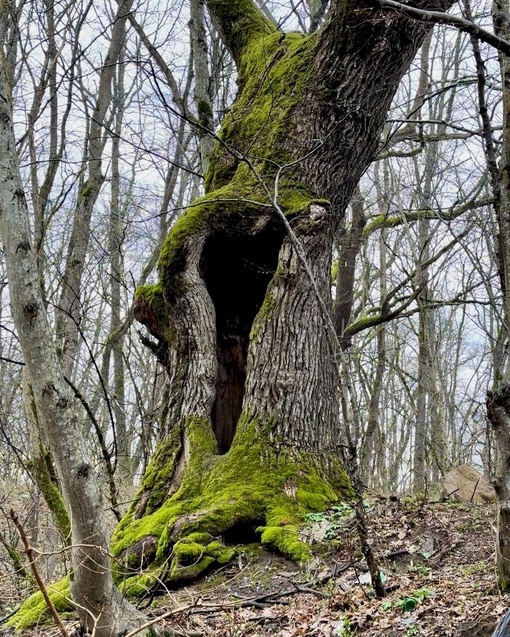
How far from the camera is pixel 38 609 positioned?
3570 millimetres

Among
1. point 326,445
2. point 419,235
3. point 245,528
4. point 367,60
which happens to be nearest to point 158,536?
point 245,528

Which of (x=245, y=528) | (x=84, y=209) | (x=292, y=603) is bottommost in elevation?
(x=292, y=603)

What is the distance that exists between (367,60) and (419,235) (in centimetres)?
709

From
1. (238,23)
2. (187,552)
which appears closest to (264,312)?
(187,552)

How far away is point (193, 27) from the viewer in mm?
8516

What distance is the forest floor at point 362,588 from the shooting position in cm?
273

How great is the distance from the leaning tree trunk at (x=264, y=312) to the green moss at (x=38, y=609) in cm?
42

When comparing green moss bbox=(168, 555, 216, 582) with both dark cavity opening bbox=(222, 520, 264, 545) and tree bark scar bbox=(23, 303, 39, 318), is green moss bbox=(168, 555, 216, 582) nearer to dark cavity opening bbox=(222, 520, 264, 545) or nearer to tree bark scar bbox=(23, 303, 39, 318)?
dark cavity opening bbox=(222, 520, 264, 545)

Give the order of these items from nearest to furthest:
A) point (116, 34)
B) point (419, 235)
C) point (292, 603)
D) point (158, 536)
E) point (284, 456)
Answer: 1. point (292, 603)
2. point (158, 536)
3. point (284, 456)
4. point (116, 34)
5. point (419, 235)

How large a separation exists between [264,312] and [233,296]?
95cm

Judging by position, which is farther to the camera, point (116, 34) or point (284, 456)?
point (116, 34)

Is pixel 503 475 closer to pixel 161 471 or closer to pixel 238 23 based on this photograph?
pixel 161 471

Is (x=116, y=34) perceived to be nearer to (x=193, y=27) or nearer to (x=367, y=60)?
(x=193, y=27)

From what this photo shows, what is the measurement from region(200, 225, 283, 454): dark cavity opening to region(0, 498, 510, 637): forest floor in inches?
66.0
